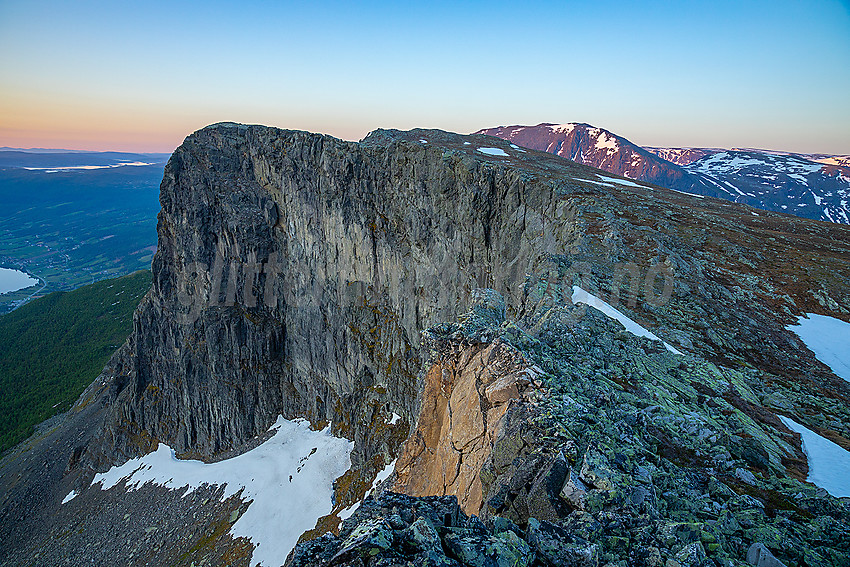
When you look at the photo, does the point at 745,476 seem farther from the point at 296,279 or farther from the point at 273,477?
the point at 296,279

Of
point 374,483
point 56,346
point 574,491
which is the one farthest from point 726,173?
point 56,346

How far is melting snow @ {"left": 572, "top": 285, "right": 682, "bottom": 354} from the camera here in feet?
48.5

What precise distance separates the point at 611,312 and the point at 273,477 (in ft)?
153

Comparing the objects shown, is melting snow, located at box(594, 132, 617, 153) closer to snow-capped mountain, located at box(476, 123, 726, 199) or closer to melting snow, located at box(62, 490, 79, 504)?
snow-capped mountain, located at box(476, 123, 726, 199)

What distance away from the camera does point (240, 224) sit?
59688 mm

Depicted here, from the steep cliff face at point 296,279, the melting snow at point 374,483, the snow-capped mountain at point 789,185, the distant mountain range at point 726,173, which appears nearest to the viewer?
the melting snow at point 374,483

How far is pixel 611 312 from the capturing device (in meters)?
16.0

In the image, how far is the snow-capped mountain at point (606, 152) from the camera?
148m

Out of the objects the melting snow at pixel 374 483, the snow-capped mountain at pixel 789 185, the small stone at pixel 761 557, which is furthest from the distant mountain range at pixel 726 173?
the small stone at pixel 761 557

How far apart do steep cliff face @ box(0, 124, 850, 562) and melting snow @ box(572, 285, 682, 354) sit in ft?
1.97

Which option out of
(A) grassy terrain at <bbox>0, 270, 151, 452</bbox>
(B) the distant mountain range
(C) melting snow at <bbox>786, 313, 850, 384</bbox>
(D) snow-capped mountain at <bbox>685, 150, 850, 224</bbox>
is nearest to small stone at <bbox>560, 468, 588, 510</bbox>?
(C) melting snow at <bbox>786, 313, 850, 384</bbox>

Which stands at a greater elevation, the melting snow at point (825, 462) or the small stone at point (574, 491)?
the small stone at point (574, 491)

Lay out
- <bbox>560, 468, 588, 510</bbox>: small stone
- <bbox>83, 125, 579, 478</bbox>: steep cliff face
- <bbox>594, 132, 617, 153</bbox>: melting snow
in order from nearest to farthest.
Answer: <bbox>560, 468, 588, 510</bbox>: small stone → <bbox>83, 125, 579, 478</bbox>: steep cliff face → <bbox>594, 132, 617, 153</bbox>: melting snow

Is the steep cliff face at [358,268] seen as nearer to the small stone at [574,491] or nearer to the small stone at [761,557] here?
the small stone at [761,557]
